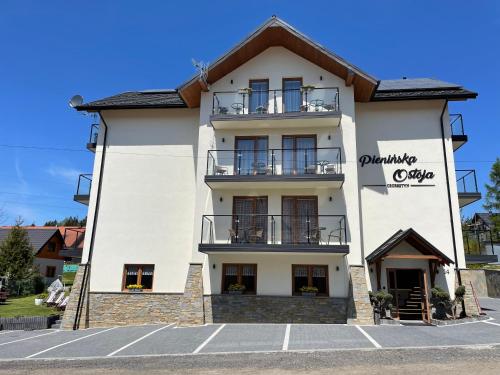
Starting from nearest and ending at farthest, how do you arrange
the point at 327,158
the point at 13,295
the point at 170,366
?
the point at 170,366
the point at 327,158
the point at 13,295

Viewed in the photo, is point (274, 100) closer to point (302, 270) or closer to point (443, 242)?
point (302, 270)

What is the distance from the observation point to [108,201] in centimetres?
1725

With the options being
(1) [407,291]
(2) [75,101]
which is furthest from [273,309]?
(2) [75,101]

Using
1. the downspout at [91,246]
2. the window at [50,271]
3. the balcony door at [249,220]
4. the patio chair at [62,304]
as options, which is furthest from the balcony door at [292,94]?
the window at [50,271]

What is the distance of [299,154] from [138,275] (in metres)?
8.80

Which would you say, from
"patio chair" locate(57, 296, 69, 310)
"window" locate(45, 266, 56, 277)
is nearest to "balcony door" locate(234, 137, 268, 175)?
"patio chair" locate(57, 296, 69, 310)

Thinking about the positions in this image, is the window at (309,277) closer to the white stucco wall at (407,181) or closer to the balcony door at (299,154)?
the white stucco wall at (407,181)

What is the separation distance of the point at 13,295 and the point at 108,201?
16741 mm

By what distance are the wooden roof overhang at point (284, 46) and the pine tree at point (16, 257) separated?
2157cm

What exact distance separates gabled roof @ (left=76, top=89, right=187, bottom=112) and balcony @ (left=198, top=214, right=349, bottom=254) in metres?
5.95

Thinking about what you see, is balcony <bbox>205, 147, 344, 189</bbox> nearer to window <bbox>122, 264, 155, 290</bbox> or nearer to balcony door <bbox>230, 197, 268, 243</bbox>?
balcony door <bbox>230, 197, 268, 243</bbox>

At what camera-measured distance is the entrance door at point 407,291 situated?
49.2ft

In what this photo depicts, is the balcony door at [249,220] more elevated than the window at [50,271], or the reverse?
the balcony door at [249,220]

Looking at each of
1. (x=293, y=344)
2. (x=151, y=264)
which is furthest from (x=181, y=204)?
(x=293, y=344)
